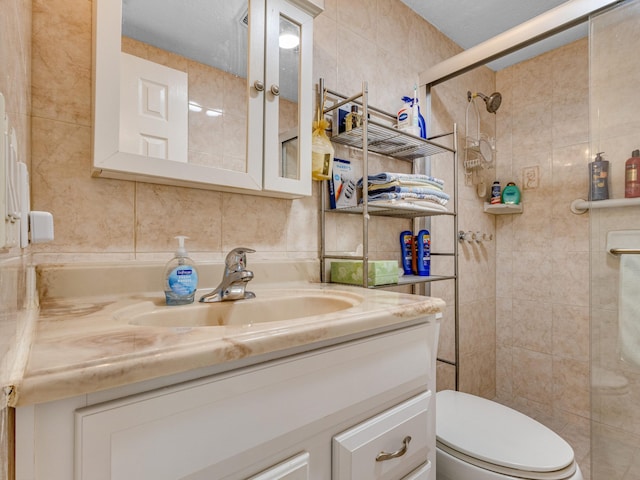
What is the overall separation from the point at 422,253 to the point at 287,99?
0.88 metres

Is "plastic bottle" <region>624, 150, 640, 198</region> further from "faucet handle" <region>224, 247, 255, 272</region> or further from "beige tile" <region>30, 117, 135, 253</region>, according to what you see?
"beige tile" <region>30, 117, 135, 253</region>

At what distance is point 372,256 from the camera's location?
144cm

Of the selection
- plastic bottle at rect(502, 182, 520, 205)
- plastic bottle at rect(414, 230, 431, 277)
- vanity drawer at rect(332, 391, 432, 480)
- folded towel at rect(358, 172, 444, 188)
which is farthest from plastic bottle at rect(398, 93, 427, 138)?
vanity drawer at rect(332, 391, 432, 480)

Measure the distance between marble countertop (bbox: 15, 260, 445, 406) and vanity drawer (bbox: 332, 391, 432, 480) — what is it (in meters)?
0.18

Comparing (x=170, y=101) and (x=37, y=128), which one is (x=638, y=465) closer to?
(x=170, y=101)

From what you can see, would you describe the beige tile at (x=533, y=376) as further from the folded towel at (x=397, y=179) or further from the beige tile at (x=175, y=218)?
the beige tile at (x=175, y=218)

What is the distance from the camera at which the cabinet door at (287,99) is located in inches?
40.8

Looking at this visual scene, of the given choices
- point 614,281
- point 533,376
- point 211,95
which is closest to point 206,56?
point 211,95

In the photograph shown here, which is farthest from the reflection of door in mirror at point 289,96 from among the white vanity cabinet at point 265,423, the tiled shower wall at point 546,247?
the tiled shower wall at point 546,247

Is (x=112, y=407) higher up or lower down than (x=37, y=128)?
lower down

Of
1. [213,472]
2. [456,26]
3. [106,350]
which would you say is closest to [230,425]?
[213,472]

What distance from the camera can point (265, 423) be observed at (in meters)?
0.49

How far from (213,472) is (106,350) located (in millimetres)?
224

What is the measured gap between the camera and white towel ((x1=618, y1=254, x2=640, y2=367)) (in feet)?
4.20
